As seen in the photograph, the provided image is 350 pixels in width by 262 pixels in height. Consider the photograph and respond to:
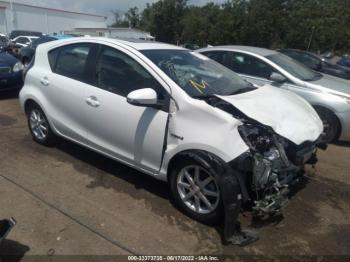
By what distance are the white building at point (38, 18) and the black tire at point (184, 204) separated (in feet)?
176

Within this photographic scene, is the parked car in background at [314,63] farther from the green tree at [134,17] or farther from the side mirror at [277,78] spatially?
the green tree at [134,17]

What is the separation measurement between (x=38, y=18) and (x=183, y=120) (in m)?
59.6

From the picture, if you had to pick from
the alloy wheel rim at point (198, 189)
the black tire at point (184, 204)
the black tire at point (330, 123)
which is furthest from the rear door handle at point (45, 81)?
the black tire at point (330, 123)

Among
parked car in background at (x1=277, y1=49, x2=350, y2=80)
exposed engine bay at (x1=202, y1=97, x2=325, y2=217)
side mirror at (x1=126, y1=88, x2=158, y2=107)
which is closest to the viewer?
exposed engine bay at (x1=202, y1=97, x2=325, y2=217)

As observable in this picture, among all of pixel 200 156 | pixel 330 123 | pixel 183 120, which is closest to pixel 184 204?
pixel 200 156

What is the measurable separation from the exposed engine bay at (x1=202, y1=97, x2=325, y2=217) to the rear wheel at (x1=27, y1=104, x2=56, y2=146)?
2.70 metres

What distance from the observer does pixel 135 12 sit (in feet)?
268

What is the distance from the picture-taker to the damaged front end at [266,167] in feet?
10.7

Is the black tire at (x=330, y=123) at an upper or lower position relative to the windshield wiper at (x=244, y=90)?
lower

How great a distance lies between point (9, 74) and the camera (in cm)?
852

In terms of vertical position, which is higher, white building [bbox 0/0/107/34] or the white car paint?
the white car paint

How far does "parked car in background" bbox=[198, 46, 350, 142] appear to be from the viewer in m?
6.23

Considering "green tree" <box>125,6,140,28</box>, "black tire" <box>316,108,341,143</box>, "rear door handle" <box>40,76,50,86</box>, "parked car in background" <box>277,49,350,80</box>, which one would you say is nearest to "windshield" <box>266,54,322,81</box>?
"black tire" <box>316,108,341,143</box>

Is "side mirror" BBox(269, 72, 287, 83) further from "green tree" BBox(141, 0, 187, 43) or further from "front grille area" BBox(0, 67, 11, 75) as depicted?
"green tree" BBox(141, 0, 187, 43)
